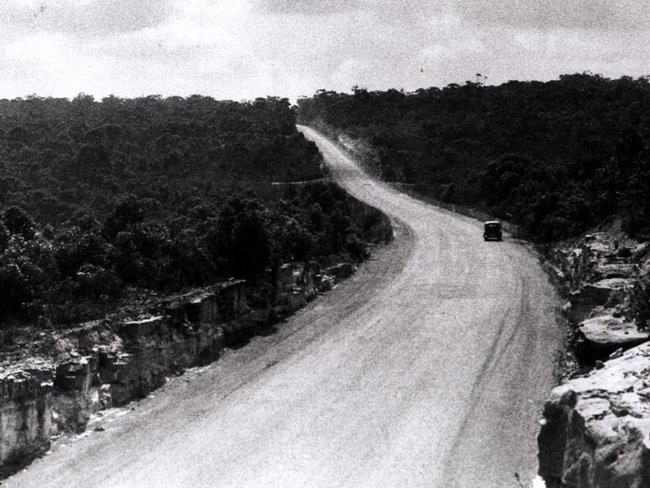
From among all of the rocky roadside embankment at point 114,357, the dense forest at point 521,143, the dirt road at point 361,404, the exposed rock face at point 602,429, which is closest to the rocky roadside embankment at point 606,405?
the exposed rock face at point 602,429

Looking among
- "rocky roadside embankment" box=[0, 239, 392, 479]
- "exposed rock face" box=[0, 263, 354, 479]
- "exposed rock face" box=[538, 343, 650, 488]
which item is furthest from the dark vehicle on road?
"exposed rock face" box=[538, 343, 650, 488]

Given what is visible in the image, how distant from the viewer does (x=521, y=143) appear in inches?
3656

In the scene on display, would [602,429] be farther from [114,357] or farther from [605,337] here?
[114,357]

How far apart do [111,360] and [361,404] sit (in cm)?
952

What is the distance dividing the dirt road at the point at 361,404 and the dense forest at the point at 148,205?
4.88m

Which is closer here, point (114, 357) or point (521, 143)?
point (114, 357)

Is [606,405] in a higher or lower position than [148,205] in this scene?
lower

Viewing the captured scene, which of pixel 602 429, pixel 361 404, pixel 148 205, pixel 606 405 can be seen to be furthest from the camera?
pixel 148 205

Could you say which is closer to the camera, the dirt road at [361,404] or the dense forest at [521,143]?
the dirt road at [361,404]

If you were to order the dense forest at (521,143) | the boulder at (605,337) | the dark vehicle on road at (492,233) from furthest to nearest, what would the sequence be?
the dark vehicle on road at (492,233) < the dense forest at (521,143) < the boulder at (605,337)

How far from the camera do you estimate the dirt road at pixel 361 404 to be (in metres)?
19.5

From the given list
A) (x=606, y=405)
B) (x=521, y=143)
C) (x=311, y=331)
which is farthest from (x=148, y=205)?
(x=521, y=143)

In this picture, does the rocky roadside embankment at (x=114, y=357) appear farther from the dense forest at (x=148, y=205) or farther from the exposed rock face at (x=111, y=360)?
the dense forest at (x=148, y=205)

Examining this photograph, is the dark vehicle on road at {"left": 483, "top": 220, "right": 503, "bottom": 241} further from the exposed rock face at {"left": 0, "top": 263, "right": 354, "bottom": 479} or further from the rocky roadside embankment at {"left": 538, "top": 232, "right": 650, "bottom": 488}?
the rocky roadside embankment at {"left": 538, "top": 232, "right": 650, "bottom": 488}
